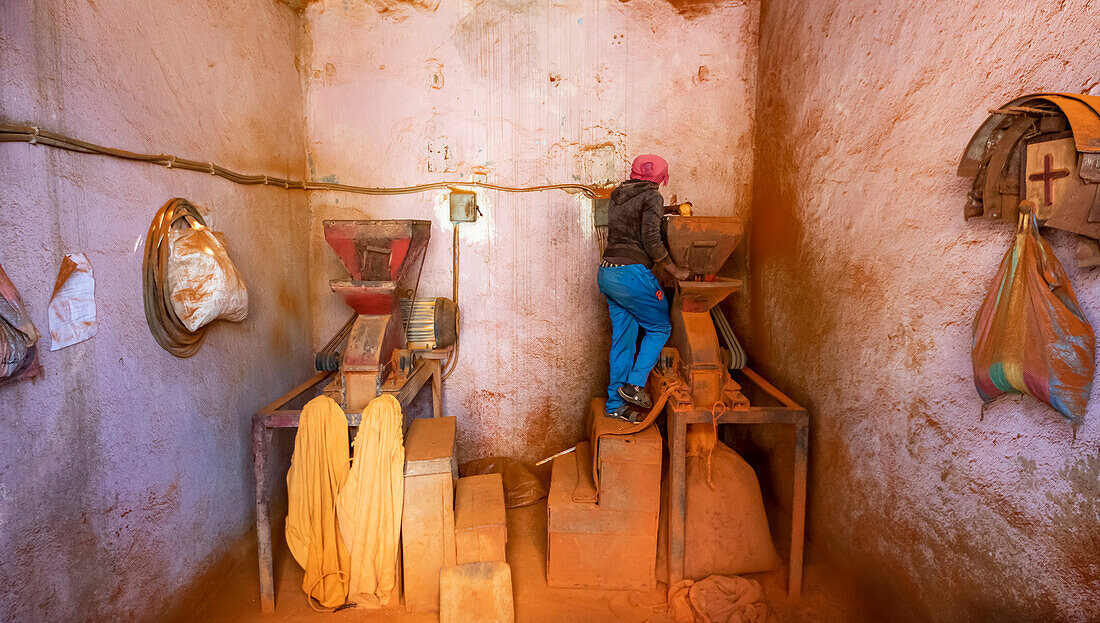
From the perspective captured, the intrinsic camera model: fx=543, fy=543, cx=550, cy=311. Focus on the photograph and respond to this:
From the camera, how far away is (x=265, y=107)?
3.61 meters

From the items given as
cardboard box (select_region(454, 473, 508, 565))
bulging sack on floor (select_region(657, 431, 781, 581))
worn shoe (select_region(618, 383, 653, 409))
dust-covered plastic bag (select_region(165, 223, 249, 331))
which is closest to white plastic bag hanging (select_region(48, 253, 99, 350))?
dust-covered plastic bag (select_region(165, 223, 249, 331))

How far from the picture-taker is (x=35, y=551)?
1.99 metres

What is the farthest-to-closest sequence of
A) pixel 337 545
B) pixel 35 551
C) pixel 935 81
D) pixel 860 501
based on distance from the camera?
pixel 337 545 → pixel 860 501 → pixel 935 81 → pixel 35 551

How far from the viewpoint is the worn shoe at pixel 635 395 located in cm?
345

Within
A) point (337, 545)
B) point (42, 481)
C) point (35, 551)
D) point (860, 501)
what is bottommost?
point (337, 545)

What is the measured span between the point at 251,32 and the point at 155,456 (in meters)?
2.60

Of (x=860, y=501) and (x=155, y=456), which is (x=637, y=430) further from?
(x=155, y=456)

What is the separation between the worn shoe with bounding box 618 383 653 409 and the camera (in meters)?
3.45

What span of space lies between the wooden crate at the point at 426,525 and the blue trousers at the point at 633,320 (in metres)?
1.16

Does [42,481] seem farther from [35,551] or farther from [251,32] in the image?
[251,32]

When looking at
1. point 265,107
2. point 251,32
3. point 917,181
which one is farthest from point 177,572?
point 917,181

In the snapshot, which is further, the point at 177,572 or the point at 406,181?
the point at 406,181

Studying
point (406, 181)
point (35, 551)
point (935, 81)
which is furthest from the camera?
point (406, 181)

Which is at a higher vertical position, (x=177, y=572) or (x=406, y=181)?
(x=406, y=181)
